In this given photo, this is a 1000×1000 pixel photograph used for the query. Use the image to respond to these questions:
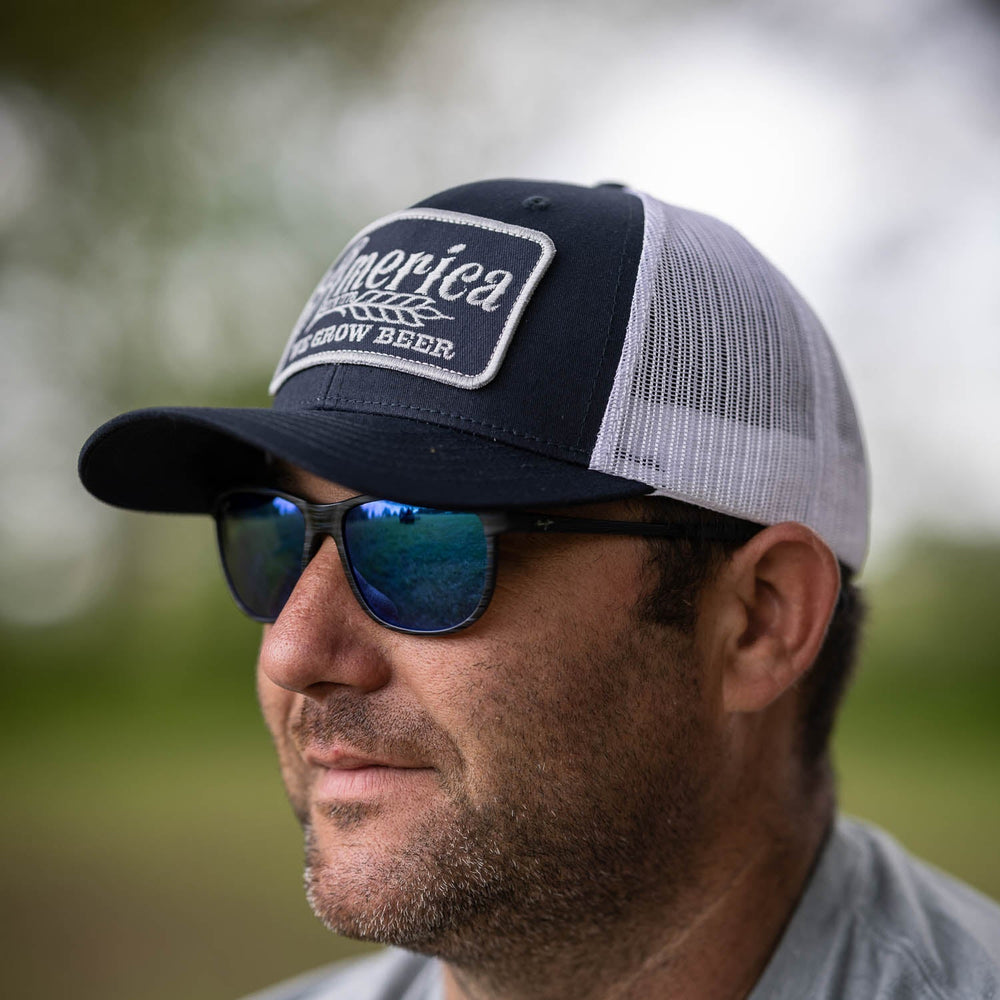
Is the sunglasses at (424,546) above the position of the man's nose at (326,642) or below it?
above

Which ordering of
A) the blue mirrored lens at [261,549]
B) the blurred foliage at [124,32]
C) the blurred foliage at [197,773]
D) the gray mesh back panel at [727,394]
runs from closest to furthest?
the gray mesh back panel at [727,394] < the blue mirrored lens at [261,549] < the blurred foliage at [197,773] < the blurred foliage at [124,32]

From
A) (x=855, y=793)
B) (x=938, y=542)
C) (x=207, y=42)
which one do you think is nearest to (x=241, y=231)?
(x=207, y=42)

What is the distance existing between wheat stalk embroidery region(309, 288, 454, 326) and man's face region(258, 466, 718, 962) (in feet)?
0.69

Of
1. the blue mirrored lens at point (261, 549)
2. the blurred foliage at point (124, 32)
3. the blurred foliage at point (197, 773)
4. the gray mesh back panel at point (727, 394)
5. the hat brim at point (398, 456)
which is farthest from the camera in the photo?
the blurred foliage at point (124, 32)

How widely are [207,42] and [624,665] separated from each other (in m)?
3.75

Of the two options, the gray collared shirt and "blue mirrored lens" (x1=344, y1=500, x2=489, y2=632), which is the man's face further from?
the gray collared shirt

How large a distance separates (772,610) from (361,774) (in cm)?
53

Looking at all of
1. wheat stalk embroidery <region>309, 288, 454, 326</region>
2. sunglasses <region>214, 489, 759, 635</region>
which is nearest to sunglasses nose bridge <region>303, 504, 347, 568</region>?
sunglasses <region>214, 489, 759, 635</region>

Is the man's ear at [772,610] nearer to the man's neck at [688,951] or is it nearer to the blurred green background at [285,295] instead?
the man's neck at [688,951]

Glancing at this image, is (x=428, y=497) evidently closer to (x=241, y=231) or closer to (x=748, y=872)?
(x=748, y=872)

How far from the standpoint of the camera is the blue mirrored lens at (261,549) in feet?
4.20

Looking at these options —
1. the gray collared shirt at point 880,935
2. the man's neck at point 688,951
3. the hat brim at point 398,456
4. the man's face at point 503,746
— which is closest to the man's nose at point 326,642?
the man's face at point 503,746

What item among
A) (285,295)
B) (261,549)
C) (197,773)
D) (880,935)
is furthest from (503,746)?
(197,773)

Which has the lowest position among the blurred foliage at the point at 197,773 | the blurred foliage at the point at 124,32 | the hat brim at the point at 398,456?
the blurred foliage at the point at 197,773
